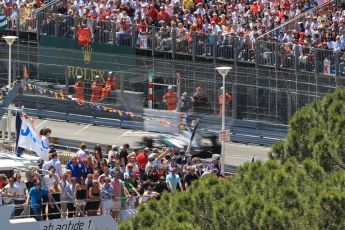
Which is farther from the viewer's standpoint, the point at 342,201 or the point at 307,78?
the point at 307,78

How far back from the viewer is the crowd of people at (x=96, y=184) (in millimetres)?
33031

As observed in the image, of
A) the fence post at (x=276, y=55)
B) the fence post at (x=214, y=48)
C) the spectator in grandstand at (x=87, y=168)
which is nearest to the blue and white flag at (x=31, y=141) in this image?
the spectator in grandstand at (x=87, y=168)

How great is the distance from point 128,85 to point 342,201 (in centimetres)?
2218

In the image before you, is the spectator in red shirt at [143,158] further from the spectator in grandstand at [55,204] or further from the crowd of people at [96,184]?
the spectator in grandstand at [55,204]

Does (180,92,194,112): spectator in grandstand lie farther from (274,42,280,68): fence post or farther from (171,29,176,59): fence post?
(171,29,176,59): fence post

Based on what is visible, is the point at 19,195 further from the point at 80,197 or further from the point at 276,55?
the point at 276,55

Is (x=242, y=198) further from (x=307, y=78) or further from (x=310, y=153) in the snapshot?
(x=307, y=78)

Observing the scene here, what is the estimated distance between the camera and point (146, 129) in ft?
146

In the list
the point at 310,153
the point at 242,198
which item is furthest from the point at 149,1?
the point at 242,198

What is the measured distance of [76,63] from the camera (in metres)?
48.2

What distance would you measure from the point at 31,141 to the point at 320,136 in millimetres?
8282

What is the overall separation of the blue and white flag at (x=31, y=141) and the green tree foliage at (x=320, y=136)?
253 inches

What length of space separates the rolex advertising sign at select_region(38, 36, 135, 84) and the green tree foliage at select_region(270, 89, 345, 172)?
579 inches

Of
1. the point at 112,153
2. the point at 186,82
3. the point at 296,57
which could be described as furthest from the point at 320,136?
the point at 296,57
